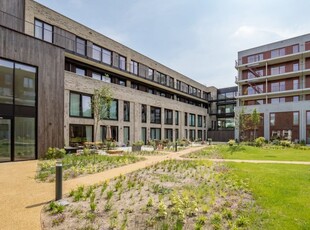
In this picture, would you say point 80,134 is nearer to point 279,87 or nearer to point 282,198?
point 282,198

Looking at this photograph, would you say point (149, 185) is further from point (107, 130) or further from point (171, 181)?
point (107, 130)

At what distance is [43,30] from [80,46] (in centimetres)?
393

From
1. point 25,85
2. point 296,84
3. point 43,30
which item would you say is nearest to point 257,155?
point 25,85

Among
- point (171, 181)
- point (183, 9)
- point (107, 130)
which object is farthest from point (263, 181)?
point (107, 130)

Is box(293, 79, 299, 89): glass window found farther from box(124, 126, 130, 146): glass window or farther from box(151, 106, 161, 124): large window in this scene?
box(124, 126, 130, 146): glass window

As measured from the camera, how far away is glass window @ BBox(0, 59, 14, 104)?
42.4 ft

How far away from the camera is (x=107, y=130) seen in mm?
23281

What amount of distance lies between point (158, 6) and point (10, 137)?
11590 mm

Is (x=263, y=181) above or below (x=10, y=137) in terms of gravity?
below

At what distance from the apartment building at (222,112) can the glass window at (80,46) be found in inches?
1340

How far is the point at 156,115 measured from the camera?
1310 inches

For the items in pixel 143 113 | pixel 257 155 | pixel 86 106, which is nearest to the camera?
pixel 257 155

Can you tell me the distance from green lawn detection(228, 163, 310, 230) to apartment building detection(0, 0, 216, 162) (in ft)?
40.6

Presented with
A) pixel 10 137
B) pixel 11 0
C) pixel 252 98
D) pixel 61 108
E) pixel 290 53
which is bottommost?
pixel 10 137
